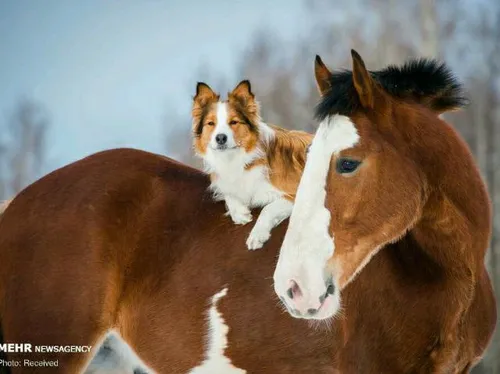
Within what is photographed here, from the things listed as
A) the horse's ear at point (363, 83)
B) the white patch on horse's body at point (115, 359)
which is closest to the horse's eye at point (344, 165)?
the horse's ear at point (363, 83)

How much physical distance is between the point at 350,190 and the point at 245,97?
1.15 metres

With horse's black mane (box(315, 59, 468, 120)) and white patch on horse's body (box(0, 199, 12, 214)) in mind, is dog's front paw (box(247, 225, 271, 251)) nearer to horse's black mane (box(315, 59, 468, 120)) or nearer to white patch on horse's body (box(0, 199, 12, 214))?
horse's black mane (box(315, 59, 468, 120))

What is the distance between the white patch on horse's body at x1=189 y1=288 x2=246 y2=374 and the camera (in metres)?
2.12

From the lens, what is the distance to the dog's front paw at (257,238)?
7.03ft

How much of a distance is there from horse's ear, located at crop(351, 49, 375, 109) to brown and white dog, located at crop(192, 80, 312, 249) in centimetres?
70

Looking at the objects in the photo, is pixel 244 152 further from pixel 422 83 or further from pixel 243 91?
pixel 422 83

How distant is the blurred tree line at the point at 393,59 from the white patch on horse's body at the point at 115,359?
1.40 meters

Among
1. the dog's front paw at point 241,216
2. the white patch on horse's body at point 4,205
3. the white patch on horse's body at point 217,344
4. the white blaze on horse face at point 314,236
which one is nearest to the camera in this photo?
the white blaze on horse face at point 314,236

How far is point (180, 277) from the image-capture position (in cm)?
228

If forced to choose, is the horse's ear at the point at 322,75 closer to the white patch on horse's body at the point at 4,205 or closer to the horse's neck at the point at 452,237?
the horse's neck at the point at 452,237

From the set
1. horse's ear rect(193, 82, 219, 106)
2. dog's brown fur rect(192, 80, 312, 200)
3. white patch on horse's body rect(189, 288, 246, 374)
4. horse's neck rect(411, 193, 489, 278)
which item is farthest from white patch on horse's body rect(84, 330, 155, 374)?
horse's neck rect(411, 193, 489, 278)

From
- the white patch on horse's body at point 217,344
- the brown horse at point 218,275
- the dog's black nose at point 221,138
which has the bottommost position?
the white patch on horse's body at point 217,344

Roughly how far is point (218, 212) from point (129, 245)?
0.39 metres

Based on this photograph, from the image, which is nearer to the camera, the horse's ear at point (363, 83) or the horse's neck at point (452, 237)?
the horse's ear at point (363, 83)
